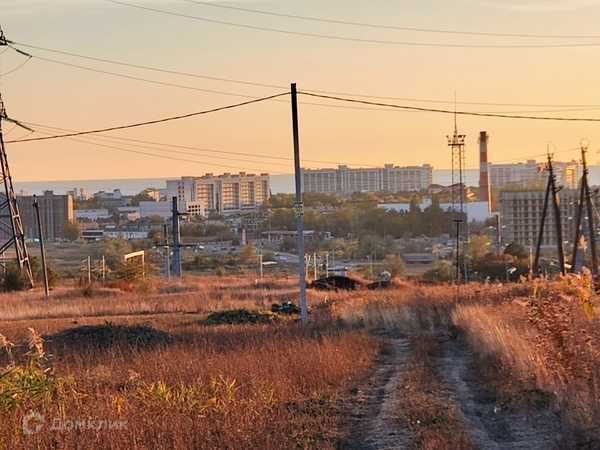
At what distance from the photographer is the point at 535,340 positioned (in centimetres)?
1418

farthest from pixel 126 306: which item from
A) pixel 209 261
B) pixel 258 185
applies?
pixel 258 185

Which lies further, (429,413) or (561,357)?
(561,357)

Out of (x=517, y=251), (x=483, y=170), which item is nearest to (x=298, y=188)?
(x=517, y=251)

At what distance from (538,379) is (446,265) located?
2564 inches

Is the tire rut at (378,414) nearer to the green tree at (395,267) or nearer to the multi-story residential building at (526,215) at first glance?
the green tree at (395,267)

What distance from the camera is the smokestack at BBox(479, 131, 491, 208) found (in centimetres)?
12019

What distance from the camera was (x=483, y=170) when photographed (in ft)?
427

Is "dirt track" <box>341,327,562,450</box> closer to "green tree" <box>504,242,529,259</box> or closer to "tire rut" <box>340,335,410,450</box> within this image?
"tire rut" <box>340,335,410,450</box>

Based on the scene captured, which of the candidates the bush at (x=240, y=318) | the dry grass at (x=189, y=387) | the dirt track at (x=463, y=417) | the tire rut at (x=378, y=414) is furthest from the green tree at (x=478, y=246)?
the dirt track at (x=463, y=417)

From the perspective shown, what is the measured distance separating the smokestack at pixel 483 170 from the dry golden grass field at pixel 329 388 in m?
98.5

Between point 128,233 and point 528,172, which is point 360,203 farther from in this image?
point 528,172

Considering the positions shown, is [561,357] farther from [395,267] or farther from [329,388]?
[395,267]

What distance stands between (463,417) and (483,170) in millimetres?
120472

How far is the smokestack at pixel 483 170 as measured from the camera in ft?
394
